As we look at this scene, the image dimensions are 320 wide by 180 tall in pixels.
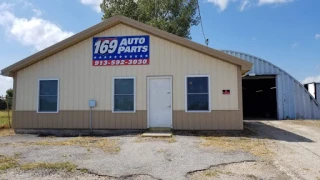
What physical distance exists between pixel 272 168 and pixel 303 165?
2.39ft

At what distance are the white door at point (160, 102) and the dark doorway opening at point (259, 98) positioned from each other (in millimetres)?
11646

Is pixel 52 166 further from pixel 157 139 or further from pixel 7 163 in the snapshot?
pixel 157 139

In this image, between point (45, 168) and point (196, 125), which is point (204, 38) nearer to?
point (196, 125)

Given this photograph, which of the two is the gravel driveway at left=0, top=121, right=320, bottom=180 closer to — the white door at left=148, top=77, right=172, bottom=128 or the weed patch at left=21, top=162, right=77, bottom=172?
the weed patch at left=21, top=162, right=77, bottom=172

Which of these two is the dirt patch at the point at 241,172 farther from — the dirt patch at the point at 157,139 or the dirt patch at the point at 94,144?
the dirt patch at the point at 157,139

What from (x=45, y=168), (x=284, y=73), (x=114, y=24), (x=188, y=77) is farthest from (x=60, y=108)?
(x=284, y=73)

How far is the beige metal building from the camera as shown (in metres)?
10.1

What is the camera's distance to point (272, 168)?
5.30 meters

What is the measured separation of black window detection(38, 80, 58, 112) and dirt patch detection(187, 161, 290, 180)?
25.4ft

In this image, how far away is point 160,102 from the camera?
1041cm

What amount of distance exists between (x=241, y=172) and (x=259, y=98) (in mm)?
20518

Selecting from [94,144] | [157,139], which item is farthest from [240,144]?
[94,144]

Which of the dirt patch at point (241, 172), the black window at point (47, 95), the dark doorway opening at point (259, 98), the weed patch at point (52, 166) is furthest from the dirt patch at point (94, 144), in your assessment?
the dark doorway opening at point (259, 98)

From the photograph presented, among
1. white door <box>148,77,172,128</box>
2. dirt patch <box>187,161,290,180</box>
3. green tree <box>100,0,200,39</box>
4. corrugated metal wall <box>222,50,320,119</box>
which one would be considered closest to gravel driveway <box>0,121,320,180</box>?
dirt patch <box>187,161,290,180</box>
